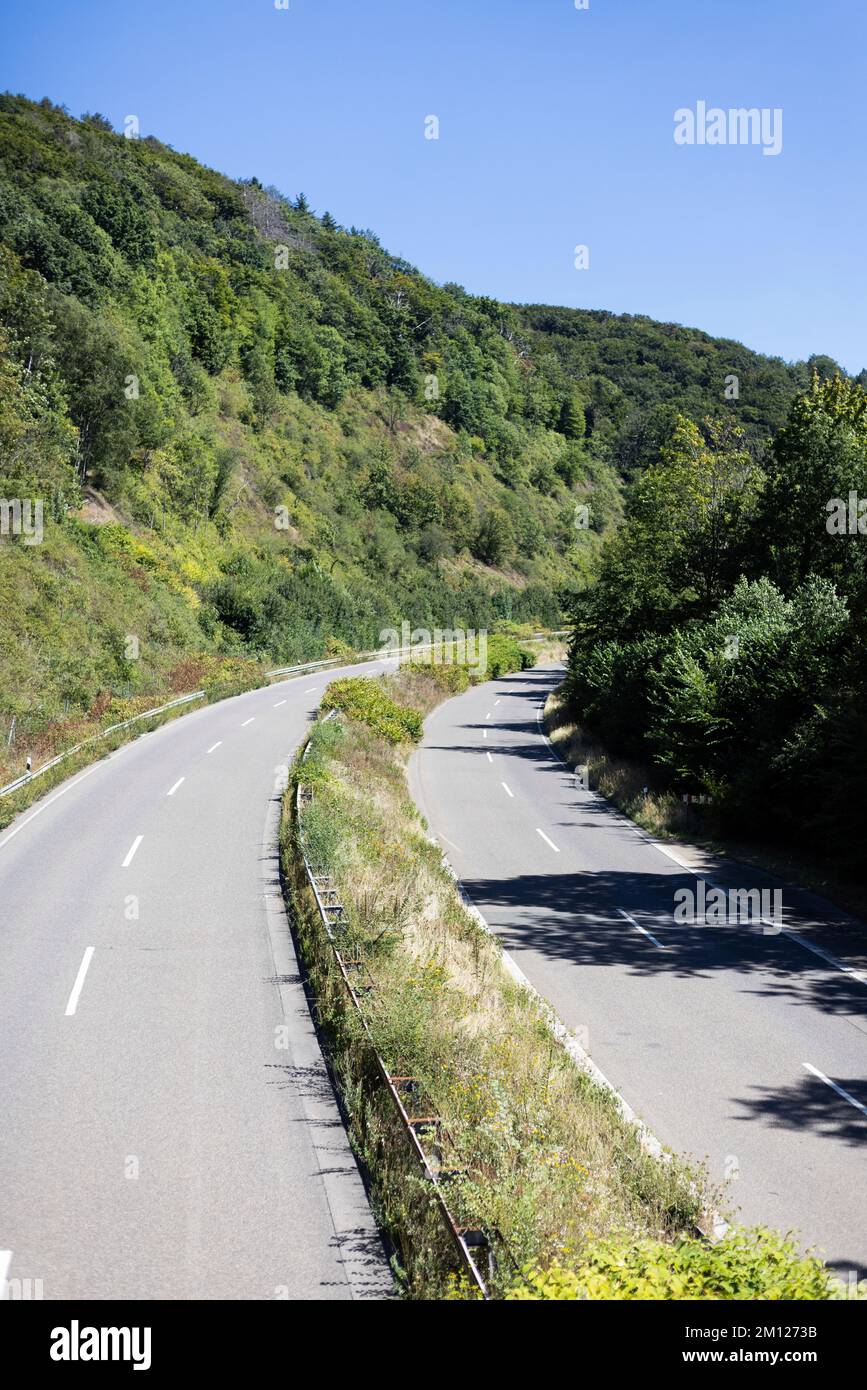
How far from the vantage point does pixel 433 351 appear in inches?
4567

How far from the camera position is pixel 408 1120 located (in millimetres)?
→ 7688

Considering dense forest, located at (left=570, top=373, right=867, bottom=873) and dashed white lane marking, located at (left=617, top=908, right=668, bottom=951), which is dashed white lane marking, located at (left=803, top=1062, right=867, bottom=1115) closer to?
dashed white lane marking, located at (left=617, top=908, right=668, bottom=951)

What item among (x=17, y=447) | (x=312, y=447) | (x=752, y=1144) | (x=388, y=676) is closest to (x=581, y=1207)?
(x=752, y=1144)

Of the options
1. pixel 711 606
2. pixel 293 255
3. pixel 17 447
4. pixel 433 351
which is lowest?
pixel 711 606

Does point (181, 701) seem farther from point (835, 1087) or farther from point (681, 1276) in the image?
point (681, 1276)

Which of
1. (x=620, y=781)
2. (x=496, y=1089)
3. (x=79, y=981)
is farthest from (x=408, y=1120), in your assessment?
(x=620, y=781)

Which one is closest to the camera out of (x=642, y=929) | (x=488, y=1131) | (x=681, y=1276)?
(x=681, y=1276)

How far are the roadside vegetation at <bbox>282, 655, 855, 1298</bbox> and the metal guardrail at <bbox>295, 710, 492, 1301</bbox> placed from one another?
78 mm

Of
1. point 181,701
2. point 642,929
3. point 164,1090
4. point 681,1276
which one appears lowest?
point 642,929

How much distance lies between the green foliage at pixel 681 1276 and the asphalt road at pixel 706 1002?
0.94ft

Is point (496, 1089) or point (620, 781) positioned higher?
point (496, 1089)

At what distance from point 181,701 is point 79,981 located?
27634mm
